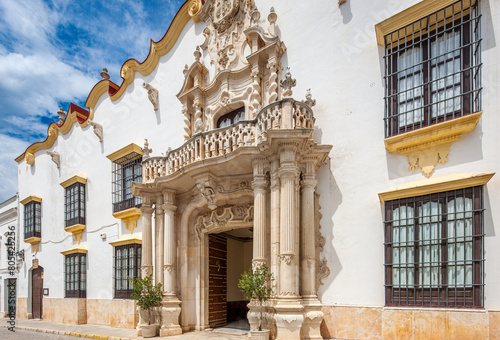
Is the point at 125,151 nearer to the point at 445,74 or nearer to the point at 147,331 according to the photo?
the point at 147,331

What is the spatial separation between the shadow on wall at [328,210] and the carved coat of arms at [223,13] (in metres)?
5.59

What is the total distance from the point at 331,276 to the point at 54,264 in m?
14.6

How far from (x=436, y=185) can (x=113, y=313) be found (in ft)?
38.3

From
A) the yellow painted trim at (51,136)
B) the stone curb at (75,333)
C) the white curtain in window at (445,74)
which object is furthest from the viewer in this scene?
the yellow painted trim at (51,136)

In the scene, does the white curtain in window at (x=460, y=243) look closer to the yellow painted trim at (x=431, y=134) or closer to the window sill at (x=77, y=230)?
the yellow painted trim at (x=431, y=134)

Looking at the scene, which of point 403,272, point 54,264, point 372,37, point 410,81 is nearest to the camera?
point 403,272

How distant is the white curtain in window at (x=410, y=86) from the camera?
7535 millimetres

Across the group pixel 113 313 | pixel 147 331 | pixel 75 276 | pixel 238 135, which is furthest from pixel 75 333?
pixel 238 135

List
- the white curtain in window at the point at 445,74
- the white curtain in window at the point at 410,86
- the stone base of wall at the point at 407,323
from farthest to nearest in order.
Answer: the white curtain in window at the point at 410,86 → the white curtain in window at the point at 445,74 → the stone base of wall at the point at 407,323

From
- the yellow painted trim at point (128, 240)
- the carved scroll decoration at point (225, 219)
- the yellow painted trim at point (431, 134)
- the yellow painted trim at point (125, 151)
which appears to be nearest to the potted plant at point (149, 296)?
the carved scroll decoration at point (225, 219)

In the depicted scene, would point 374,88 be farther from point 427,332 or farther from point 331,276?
point 427,332

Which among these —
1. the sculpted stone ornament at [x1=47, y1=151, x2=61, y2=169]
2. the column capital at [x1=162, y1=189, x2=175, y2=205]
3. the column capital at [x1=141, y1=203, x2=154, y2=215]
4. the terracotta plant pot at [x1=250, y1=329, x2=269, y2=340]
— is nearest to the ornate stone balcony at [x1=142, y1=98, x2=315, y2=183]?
the column capital at [x1=162, y1=189, x2=175, y2=205]

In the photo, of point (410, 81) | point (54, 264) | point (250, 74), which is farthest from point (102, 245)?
point (410, 81)

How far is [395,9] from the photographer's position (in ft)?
26.2
